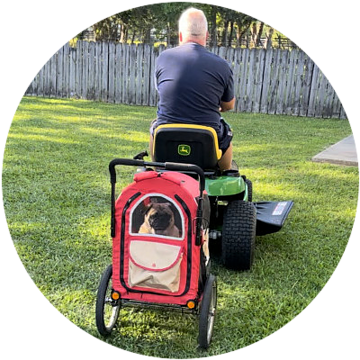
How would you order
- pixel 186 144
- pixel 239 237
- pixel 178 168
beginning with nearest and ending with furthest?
pixel 178 168 < pixel 186 144 < pixel 239 237

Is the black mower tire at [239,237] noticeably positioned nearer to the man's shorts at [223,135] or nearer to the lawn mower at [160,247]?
the man's shorts at [223,135]

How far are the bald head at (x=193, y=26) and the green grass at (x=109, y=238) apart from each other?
1.69 meters

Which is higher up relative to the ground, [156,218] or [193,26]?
[193,26]

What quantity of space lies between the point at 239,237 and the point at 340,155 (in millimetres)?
4122

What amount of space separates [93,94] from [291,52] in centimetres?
542

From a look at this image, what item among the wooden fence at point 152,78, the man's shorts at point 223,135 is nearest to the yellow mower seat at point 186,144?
the man's shorts at point 223,135

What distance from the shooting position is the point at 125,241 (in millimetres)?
2402

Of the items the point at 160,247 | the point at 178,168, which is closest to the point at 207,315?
the point at 160,247

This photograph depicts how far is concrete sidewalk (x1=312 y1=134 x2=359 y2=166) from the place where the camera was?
6367 mm

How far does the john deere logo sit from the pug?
29.5 inches

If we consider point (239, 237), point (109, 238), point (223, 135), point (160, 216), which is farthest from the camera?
point (109, 238)

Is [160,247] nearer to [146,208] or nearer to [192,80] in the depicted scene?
[146,208]

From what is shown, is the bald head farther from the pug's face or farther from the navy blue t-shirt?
the pug's face

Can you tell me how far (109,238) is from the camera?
372 cm
